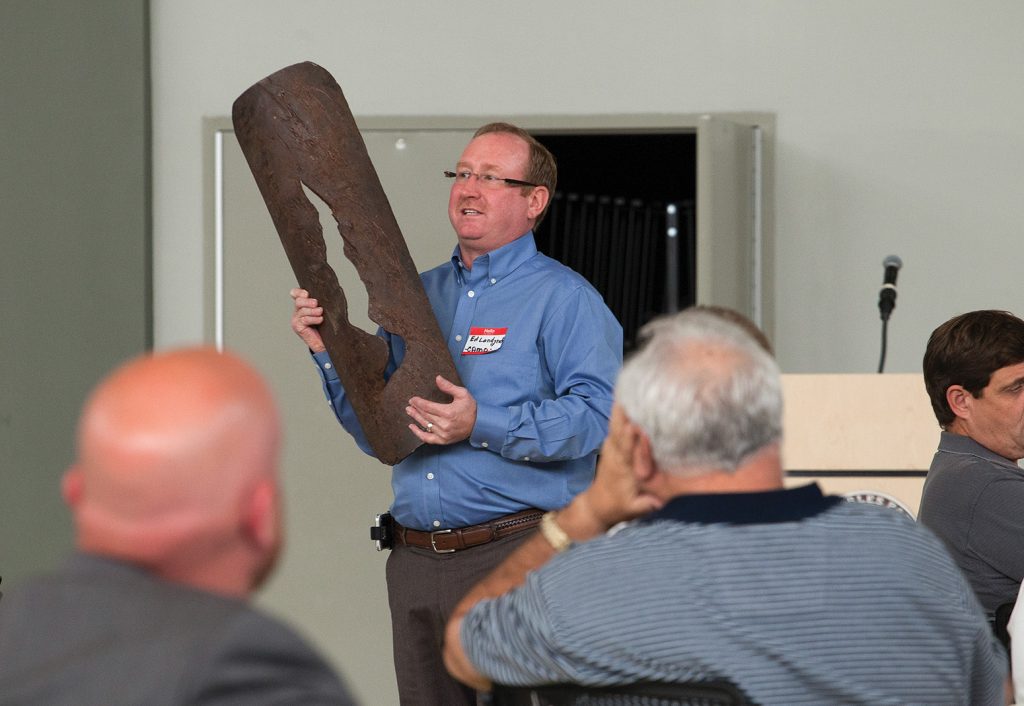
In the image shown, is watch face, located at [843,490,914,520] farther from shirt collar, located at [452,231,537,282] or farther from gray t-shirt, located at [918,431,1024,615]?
shirt collar, located at [452,231,537,282]

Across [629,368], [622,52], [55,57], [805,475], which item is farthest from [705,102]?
[629,368]

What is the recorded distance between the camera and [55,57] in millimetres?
4461

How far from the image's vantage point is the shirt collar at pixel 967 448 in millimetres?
2580

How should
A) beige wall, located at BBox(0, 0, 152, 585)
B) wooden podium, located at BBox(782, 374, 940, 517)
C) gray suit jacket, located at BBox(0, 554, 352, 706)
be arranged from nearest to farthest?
1. gray suit jacket, located at BBox(0, 554, 352, 706)
2. wooden podium, located at BBox(782, 374, 940, 517)
3. beige wall, located at BBox(0, 0, 152, 585)

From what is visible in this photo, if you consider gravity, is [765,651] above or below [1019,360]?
below

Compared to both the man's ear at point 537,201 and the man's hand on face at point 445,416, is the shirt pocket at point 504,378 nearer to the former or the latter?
the man's hand on face at point 445,416

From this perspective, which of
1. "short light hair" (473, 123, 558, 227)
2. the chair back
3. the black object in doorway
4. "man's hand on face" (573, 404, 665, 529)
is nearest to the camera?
the chair back

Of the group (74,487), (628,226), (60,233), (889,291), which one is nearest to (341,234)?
(74,487)

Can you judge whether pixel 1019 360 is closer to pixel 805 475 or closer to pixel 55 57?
pixel 805 475

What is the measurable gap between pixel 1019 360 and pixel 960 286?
2.24m

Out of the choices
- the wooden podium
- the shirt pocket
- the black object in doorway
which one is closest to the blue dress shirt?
the shirt pocket

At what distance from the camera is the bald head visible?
3.04 feet

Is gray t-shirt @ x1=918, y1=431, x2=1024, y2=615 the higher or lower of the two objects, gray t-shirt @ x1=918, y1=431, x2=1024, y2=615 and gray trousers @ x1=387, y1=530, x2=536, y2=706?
the higher

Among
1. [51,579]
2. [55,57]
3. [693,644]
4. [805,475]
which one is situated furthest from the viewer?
[55,57]
